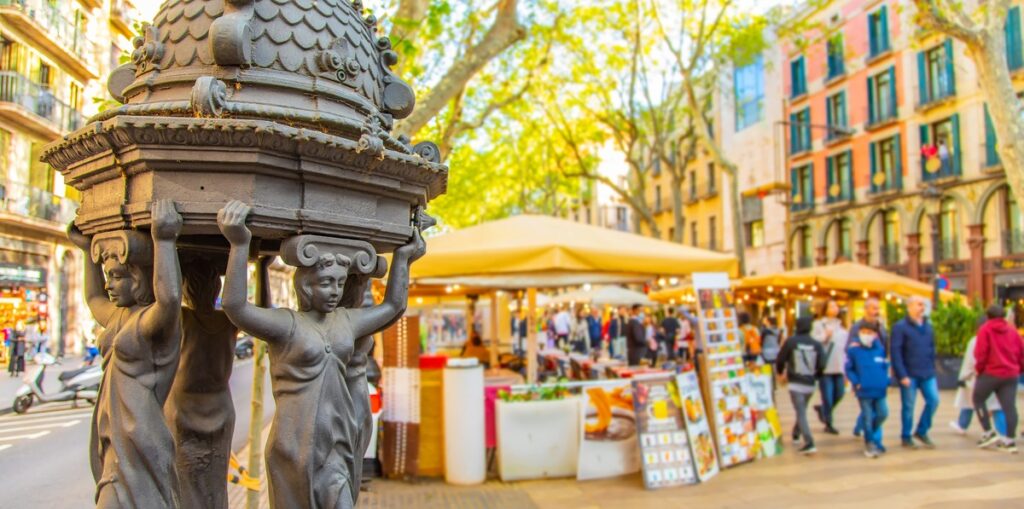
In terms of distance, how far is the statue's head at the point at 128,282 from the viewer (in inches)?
111

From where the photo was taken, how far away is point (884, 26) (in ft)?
105

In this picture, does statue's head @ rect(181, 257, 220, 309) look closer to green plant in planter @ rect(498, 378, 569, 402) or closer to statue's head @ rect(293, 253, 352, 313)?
statue's head @ rect(293, 253, 352, 313)

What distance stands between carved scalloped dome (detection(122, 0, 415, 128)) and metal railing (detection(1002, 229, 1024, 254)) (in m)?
28.8

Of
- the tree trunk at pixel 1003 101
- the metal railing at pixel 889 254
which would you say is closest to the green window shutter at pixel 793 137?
the metal railing at pixel 889 254

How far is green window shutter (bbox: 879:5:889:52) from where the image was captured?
104ft

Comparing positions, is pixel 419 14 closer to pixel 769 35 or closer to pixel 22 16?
pixel 22 16

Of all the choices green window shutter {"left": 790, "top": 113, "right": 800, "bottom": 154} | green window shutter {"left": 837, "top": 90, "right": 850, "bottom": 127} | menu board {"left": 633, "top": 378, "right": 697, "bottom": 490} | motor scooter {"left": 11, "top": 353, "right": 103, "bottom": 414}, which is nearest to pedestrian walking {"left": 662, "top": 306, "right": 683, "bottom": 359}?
menu board {"left": 633, "top": 378, "right": 697, "bottom": 490}

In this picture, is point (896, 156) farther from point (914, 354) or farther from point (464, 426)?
point (464, 426)

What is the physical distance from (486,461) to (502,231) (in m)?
2.59

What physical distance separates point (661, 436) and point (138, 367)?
233 inches

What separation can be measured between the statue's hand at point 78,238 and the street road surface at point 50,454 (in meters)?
2.70

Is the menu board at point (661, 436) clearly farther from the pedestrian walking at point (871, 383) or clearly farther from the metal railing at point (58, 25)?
the metal railing at point (58, 25)

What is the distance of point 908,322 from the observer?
9.05m

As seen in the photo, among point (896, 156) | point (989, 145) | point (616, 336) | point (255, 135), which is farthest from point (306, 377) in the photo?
point (896, 156)
